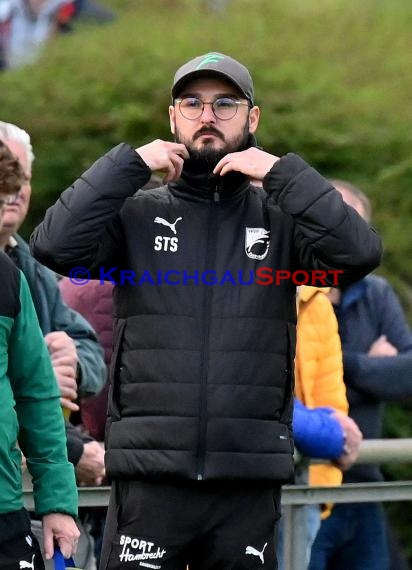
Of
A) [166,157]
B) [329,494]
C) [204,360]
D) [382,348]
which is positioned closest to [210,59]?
[166,157]

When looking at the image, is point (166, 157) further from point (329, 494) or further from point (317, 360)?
point (329, 494)

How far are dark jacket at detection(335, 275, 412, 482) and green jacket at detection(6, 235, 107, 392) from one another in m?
1.17

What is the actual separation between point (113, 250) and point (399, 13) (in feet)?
19.3

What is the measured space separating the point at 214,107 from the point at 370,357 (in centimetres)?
187

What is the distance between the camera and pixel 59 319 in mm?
6004

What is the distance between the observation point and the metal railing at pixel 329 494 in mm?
5859

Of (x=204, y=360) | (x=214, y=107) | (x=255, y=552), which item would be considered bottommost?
(x=255, y=552)

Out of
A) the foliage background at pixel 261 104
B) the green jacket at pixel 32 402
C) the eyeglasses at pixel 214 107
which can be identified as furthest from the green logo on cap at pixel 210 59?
the foliage background at pixel 261 104

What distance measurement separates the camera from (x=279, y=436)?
4973mm

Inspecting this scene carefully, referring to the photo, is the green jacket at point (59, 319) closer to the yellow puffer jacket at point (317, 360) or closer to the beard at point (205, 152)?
the yellow puffer jacket at point (317, 360)

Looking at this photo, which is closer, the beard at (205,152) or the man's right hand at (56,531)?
the man's right hand at (56,531)

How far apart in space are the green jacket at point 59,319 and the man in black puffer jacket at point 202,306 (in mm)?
→ 778

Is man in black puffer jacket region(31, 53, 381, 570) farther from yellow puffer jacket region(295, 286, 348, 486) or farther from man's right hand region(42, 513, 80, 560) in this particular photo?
yellow puffer jacket region(295, 286, 348, 486)

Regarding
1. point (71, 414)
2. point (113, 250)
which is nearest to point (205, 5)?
point (71, 414)
